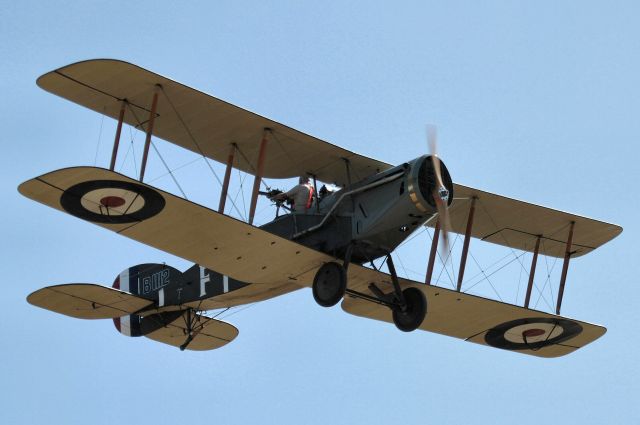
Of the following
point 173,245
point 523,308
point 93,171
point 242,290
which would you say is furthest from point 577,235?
point 93,171

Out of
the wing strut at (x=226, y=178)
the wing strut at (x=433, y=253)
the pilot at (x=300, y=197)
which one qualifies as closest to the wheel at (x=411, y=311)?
the wing strut at (x=433, y=253)

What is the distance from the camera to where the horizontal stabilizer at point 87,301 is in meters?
20.0

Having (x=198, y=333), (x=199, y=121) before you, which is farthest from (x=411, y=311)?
(x=198, y=333)

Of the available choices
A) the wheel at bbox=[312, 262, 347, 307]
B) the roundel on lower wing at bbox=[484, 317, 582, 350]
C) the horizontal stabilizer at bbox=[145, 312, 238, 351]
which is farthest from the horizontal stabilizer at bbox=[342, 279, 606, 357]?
the horizontal stabilizer at bbox=[145, 312, 238, 351]

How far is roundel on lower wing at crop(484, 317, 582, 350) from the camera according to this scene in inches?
836

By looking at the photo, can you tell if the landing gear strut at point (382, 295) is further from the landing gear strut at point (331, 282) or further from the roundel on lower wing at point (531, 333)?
the roundel on lower wing at point (531, 333)

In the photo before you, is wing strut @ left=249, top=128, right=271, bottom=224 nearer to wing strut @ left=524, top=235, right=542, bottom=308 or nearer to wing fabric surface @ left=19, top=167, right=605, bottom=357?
wing fabric surface @ left=19, top=167, right=605, bottom=357

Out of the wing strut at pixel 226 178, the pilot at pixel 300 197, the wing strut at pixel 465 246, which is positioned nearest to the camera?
the wing strut at pixel 226 178

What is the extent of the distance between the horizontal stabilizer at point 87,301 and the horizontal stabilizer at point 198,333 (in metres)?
0.58

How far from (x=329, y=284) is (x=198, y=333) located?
14.4 feet

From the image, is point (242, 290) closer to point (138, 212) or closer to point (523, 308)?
point (138, 212)

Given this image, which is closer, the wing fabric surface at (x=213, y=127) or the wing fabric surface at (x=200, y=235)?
the wing fabric surface at (x=200, y=235)

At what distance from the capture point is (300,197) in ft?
60.9

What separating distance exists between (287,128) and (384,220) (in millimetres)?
1906
